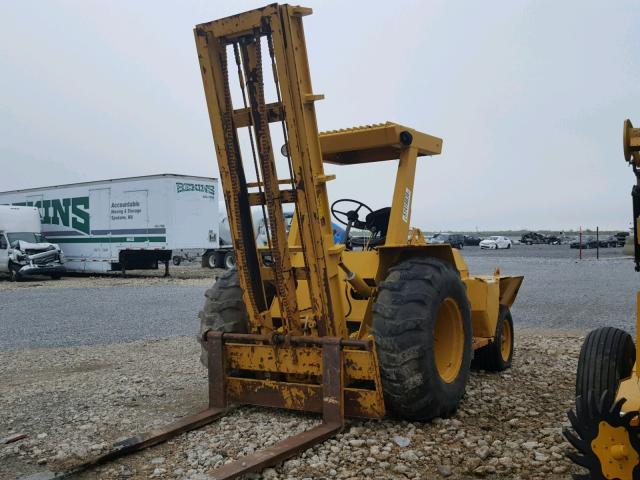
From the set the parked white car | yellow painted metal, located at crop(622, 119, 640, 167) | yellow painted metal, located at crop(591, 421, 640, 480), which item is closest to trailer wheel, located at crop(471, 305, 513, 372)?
yellow painted metal, located at crop(622, 119, 640, 167)

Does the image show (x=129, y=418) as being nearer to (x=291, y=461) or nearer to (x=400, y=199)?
(x=291, y=461)

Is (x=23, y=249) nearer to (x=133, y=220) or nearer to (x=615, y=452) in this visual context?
(x=133, y=220)

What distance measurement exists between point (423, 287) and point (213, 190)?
21.7 meters

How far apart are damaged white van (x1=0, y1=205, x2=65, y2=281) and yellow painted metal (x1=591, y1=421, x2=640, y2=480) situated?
24.9 metres

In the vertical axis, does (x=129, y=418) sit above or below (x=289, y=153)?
below

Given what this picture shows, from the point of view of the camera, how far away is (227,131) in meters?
5.07

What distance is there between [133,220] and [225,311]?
1994 cm

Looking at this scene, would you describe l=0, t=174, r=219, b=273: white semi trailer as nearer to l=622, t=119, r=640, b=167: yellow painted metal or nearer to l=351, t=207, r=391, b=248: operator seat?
l=351, t=207, r=391, b=248: operator seat

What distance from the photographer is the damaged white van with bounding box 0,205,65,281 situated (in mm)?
24672

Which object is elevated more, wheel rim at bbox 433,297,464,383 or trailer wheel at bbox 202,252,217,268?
trailer wheel at bbox 202,252,217,268

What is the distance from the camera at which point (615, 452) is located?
305cm

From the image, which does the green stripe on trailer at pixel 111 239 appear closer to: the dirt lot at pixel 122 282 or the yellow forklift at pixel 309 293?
the dirt lot at pixel 122 282

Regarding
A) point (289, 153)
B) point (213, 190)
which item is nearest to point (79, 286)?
point (213, 190)

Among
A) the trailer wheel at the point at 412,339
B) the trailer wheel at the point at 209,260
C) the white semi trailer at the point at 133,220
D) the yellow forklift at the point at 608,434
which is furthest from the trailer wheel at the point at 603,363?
the trailer wheel at the point at 209,260
